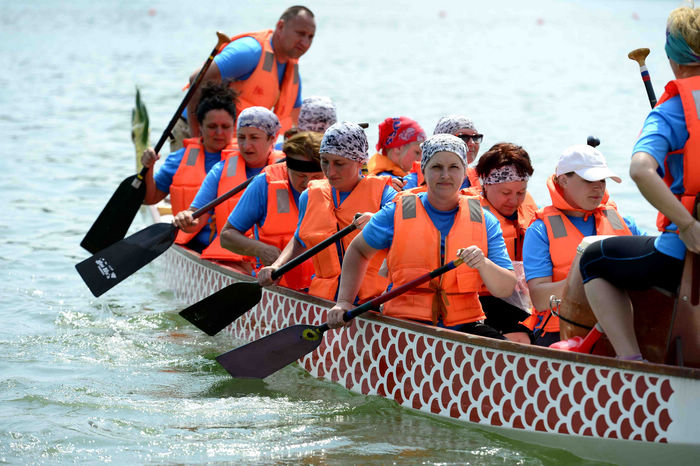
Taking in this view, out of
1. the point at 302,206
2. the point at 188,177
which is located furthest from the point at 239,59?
the point at 302,206

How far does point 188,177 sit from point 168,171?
24 cm

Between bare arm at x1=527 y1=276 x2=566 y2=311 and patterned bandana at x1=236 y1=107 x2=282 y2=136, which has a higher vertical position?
patterned bandana at x1=236 y1=107 x2=282 y2=136

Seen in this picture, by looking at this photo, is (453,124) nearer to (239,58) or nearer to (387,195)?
(387,195)

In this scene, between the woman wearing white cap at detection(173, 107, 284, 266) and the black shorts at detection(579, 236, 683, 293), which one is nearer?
the black shorts at detection(579, 236, 683, 293)

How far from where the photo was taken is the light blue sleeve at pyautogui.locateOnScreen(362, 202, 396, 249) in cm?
440

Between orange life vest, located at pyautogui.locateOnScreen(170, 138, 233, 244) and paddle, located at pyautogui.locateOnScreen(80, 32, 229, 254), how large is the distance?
1.00ft

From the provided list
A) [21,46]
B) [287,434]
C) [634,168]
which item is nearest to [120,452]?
[287,434]

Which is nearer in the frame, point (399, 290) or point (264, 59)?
point (399, 290)

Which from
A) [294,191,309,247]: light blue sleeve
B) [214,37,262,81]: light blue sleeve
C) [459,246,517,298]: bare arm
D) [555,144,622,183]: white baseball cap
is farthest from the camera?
[214,37,262,81]: light blue sleeve

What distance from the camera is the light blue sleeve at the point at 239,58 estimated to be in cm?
764

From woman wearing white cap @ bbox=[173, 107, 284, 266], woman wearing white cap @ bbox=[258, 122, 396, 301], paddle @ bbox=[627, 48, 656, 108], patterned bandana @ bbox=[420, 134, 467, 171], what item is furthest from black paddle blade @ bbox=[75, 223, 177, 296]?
paddle @ bbox=[627, 48, 656, 108]

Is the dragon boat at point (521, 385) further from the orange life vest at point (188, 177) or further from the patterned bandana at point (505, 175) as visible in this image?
the orange life vest at point (188, 177)

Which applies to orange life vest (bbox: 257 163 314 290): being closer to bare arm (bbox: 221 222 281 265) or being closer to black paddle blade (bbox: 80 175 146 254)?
bare arm (bbox: 221 222 281 265)

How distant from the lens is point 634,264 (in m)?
3.60
